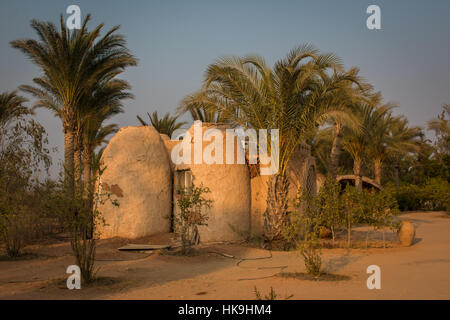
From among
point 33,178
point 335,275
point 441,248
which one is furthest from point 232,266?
point 33,178

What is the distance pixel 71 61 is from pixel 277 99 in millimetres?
7000

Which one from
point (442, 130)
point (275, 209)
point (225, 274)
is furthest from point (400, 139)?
point (225, 274)

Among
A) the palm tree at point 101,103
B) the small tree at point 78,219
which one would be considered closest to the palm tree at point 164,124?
the palm tree at point 101,103

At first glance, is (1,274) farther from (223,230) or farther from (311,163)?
(311,163)

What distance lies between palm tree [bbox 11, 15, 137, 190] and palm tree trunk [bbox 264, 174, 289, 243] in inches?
250

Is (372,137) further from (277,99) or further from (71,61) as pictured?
(71,61)

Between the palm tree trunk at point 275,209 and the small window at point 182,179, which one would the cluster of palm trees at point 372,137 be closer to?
the palm tree trunk at point 275,209

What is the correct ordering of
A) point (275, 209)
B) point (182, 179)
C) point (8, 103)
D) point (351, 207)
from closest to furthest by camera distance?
1. point (351, 207)
2. point (275, 209)
3. point (182, 179)
4. point (8, 103)

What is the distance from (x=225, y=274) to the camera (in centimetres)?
790

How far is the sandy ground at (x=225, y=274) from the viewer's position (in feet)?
20.2

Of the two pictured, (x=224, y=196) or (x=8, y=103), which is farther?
(x=8, y=103)

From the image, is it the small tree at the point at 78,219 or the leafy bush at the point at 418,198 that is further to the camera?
the leafy bush at the point at 418,198

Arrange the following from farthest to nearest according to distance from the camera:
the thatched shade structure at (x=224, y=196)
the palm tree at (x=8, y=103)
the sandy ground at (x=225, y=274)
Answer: the palm tree at (x=8, y=103) → the thatched shade structure at (x=224, y=196) → the sandy ground at (x=225, y=274)

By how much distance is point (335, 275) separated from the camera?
733 centimetres
